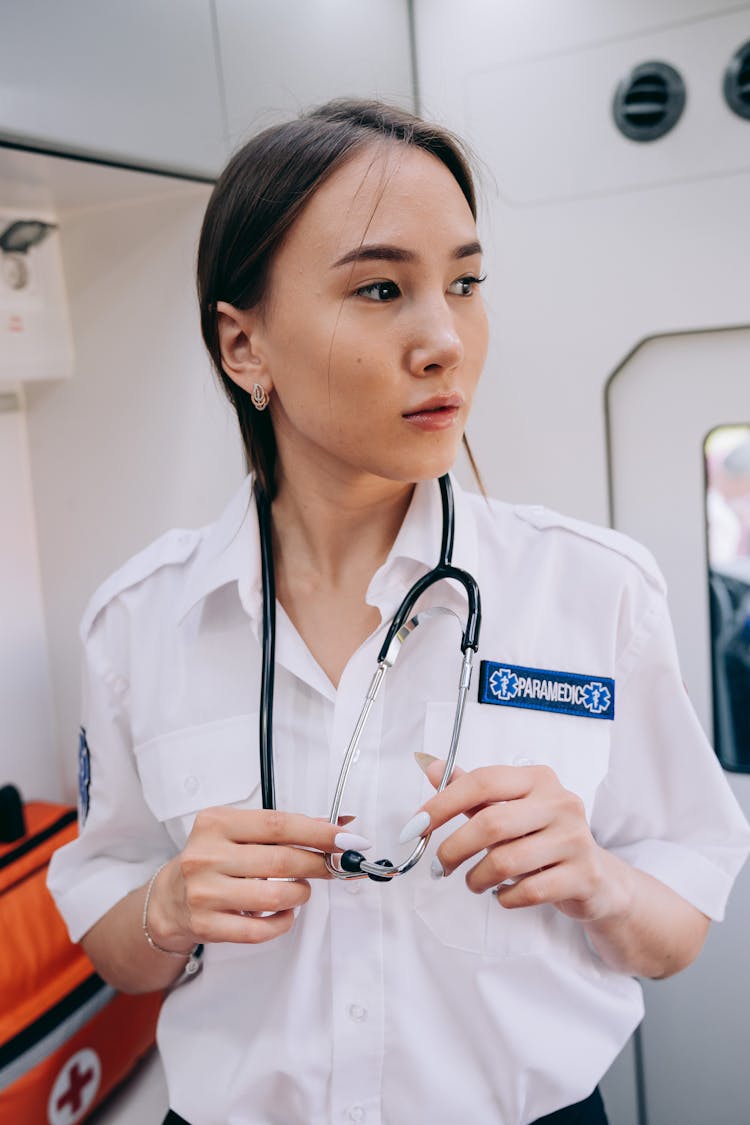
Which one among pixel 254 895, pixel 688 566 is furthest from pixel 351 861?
pixel 688 566

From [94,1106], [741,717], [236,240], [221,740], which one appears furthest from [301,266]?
[94,1106]

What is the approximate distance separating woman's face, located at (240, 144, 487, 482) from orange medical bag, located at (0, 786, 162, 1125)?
981mm

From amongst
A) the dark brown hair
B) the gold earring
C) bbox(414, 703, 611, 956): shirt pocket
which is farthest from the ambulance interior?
bbox(414, 703, 611, 956): shirt pocket

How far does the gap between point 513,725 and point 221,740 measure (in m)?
0.36

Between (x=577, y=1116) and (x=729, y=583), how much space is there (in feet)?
2.78

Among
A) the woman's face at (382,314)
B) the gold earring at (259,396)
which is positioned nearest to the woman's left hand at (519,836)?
the woman's face at (382,314)

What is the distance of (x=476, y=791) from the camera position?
0.87m

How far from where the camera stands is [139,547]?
69.0 inches

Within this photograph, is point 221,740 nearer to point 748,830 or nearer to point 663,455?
point 748,830

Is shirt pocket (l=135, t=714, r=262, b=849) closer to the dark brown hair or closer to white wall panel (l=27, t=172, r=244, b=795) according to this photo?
the dark brown hair

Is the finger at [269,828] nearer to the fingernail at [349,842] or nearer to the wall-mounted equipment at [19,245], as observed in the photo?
the fingernail at [349,842]

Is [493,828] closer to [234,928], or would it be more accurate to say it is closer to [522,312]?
[234,928]

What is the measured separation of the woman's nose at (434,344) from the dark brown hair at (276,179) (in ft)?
0.63

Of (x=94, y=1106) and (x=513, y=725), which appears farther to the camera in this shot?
(x=94, y=1106)
